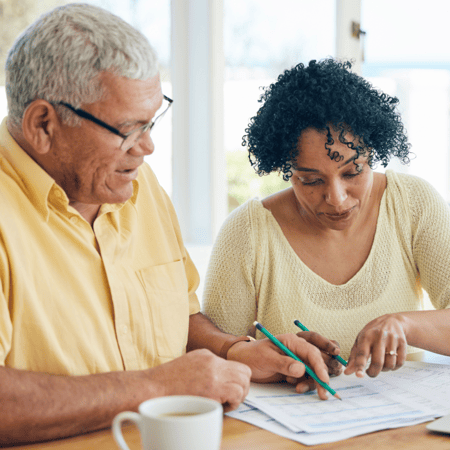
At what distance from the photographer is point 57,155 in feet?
3.59

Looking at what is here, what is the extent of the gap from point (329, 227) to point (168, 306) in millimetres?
592

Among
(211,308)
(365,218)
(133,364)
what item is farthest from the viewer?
(365,218)

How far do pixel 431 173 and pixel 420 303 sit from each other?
203 centimetres

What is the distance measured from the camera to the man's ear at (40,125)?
3.44 ft

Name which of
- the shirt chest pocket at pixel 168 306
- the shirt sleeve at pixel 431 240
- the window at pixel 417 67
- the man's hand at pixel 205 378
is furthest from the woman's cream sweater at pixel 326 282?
the window at pixel 417 67

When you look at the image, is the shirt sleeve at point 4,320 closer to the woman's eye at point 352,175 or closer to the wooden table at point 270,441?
the wooden table at point 270,441

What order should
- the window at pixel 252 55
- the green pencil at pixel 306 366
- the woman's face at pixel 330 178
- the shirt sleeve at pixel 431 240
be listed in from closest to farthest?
the green pencil at pixel 306 366
the woman's face at pixel 330 178
the shirt sleeve at pixel 431 240
the window at pixel 252 55

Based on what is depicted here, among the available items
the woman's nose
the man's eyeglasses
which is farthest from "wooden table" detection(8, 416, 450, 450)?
the woman's nose

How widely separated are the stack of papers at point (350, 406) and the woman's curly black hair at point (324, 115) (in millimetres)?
588

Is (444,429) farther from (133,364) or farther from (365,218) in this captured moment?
(365,218)

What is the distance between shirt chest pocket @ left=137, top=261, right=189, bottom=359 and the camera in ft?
4.03

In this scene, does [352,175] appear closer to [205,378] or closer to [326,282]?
[326,282]

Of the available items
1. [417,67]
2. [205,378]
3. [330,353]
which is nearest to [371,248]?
[330,353]

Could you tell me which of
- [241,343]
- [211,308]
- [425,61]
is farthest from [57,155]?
[425,61]
